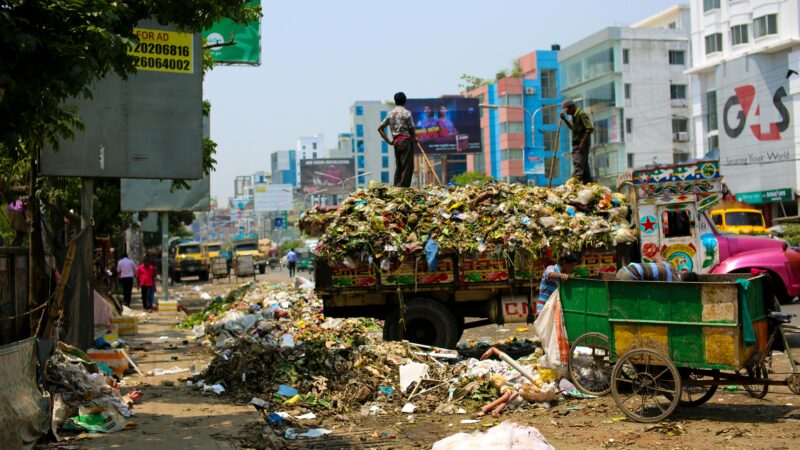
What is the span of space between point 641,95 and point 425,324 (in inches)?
2156

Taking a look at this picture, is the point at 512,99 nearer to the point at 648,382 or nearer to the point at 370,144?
the point at 370,144

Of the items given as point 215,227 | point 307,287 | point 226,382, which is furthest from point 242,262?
point 215,227

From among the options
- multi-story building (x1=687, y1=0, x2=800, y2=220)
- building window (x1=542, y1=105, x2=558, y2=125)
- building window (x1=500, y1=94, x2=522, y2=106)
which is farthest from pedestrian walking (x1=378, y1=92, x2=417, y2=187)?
building window (x1=500, y1=94, x2=522, y2=106)

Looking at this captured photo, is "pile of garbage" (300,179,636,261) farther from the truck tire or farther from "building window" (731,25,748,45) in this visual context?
"building window" (731,25,748,45)

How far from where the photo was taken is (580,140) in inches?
524

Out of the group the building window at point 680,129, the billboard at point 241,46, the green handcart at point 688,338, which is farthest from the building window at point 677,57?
the green handcart at point 688,338

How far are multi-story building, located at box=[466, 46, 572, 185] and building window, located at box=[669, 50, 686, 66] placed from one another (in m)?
11.4

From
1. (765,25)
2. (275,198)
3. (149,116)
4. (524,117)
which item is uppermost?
(765,25)

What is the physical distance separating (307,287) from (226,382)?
1042cm

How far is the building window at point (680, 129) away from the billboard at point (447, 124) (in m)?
16.7

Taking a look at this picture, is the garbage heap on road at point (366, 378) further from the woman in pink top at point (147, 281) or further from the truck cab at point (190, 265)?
the truck cab at point (190, 265)

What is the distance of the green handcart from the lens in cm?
718

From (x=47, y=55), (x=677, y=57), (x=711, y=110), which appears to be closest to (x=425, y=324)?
(x=47, y=55)

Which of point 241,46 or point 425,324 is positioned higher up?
point 241,46
